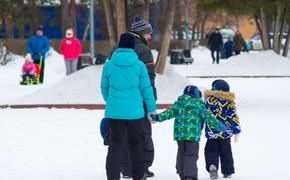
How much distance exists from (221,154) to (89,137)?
14.2ft

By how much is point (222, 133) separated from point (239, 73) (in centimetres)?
2540

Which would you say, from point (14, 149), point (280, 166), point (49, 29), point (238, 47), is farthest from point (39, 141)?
point (49, 29)

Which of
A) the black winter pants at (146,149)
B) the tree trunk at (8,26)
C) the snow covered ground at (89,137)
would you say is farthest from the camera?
the tree trunk at (8,26)

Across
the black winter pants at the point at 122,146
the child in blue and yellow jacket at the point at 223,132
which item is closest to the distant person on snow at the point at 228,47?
the child in blue and yellow jacket at the point at 223,132

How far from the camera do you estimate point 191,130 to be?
10172 millimetres

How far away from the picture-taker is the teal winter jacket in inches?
384

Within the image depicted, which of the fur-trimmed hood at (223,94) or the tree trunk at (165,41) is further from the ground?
the fur-trimmed hood at (223,94)

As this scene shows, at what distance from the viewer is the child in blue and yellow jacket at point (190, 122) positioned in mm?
10156

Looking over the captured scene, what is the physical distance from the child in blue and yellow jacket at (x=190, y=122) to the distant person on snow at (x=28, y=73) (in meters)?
18.1

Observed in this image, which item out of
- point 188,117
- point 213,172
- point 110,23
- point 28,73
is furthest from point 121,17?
point 188,117

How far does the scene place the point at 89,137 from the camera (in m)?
14.7

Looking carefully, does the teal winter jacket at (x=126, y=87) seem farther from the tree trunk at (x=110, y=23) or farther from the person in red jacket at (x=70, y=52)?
the person in red jacket at (x=70, y=52)

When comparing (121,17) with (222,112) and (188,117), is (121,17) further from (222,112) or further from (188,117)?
(188,117)

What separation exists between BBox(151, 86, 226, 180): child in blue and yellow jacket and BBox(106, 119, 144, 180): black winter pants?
45 cm
